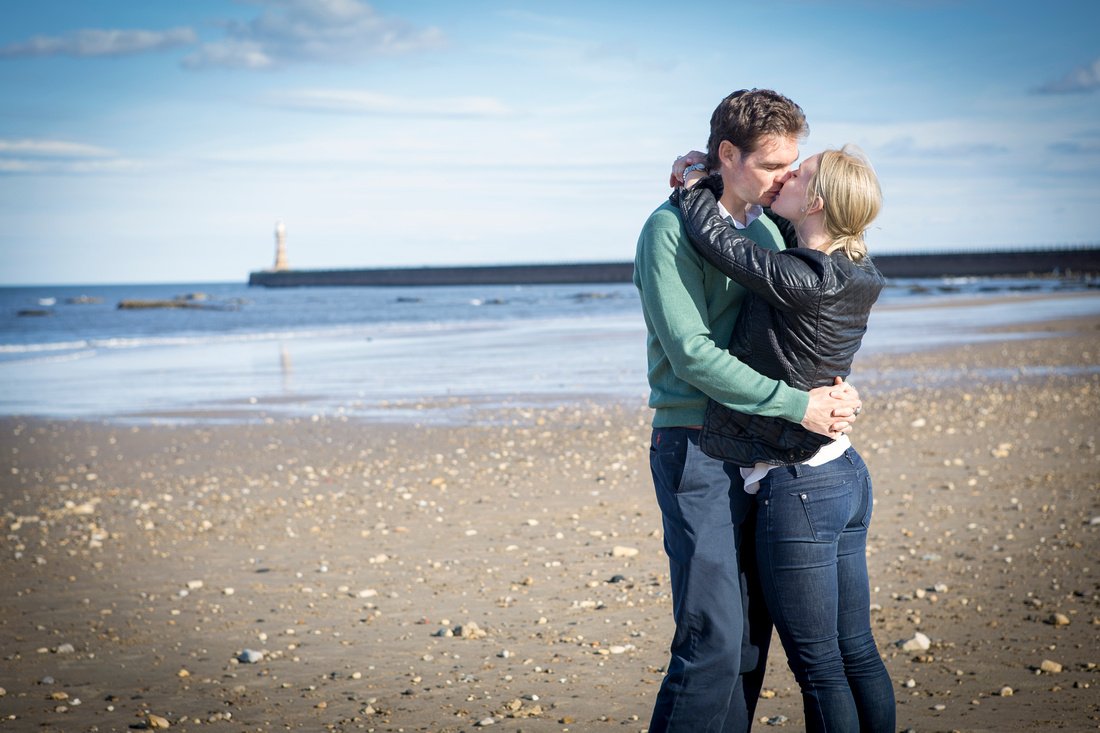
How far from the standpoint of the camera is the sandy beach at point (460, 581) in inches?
154

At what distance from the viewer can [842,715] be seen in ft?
8.55

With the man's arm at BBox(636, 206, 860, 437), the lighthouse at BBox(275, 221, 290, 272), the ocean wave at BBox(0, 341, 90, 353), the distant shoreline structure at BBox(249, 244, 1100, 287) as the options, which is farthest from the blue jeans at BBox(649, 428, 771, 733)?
the lighthouse at BBox(275, 221, 290, 272)

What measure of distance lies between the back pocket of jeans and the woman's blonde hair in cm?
69

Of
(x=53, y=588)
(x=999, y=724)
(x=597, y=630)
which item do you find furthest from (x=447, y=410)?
(x=999, y=724)

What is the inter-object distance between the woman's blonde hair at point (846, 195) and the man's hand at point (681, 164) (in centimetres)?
42

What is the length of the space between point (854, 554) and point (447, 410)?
9.77 meters

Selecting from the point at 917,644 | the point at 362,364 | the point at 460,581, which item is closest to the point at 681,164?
the point at 917,644

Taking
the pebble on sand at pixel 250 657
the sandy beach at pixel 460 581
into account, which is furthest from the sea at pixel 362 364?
the pebble on sand at pixel 250 657

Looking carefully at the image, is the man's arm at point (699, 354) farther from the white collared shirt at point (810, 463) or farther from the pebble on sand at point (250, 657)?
the pebble on sand at point (250, 657)

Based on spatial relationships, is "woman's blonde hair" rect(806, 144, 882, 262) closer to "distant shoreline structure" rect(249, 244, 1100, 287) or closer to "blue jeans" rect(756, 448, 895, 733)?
"blue jeans" rect(756, 448, 895, 733)

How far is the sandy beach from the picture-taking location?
3.91 meters

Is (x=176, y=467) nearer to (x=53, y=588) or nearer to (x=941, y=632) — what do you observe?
(x=53, y=588)

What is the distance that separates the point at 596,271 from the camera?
100500 mm

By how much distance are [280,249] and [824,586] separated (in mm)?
131469
